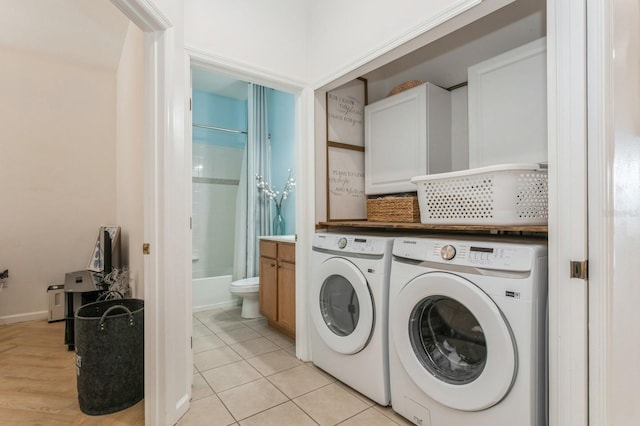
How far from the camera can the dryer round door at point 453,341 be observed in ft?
3.97

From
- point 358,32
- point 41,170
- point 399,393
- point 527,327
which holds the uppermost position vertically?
point 358,32

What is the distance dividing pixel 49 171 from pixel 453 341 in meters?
3.98

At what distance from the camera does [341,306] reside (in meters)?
2.04

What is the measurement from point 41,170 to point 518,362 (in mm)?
4229

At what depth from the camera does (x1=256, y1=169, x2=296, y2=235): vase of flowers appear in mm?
3729

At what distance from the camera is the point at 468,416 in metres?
1.32

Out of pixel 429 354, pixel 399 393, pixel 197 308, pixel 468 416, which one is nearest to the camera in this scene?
pixel 468 416

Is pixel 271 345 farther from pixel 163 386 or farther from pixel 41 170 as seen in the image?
pixel 41 170

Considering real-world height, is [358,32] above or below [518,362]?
above

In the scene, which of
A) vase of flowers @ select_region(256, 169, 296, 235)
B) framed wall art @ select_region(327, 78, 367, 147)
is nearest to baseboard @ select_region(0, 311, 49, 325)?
vase of flowers @ select_region(256, 169, 296, 235)

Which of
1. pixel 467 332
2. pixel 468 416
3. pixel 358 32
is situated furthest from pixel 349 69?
pixel 468 416

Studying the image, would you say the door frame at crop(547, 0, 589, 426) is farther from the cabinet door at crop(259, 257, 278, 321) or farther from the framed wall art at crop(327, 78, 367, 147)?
the cabinet door at crop(259, 257, 278, 321)

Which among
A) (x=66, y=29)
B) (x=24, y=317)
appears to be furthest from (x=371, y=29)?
(x=24, y=317)

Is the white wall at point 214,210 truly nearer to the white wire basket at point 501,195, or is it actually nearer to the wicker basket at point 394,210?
the wicker basket at point 394,210
